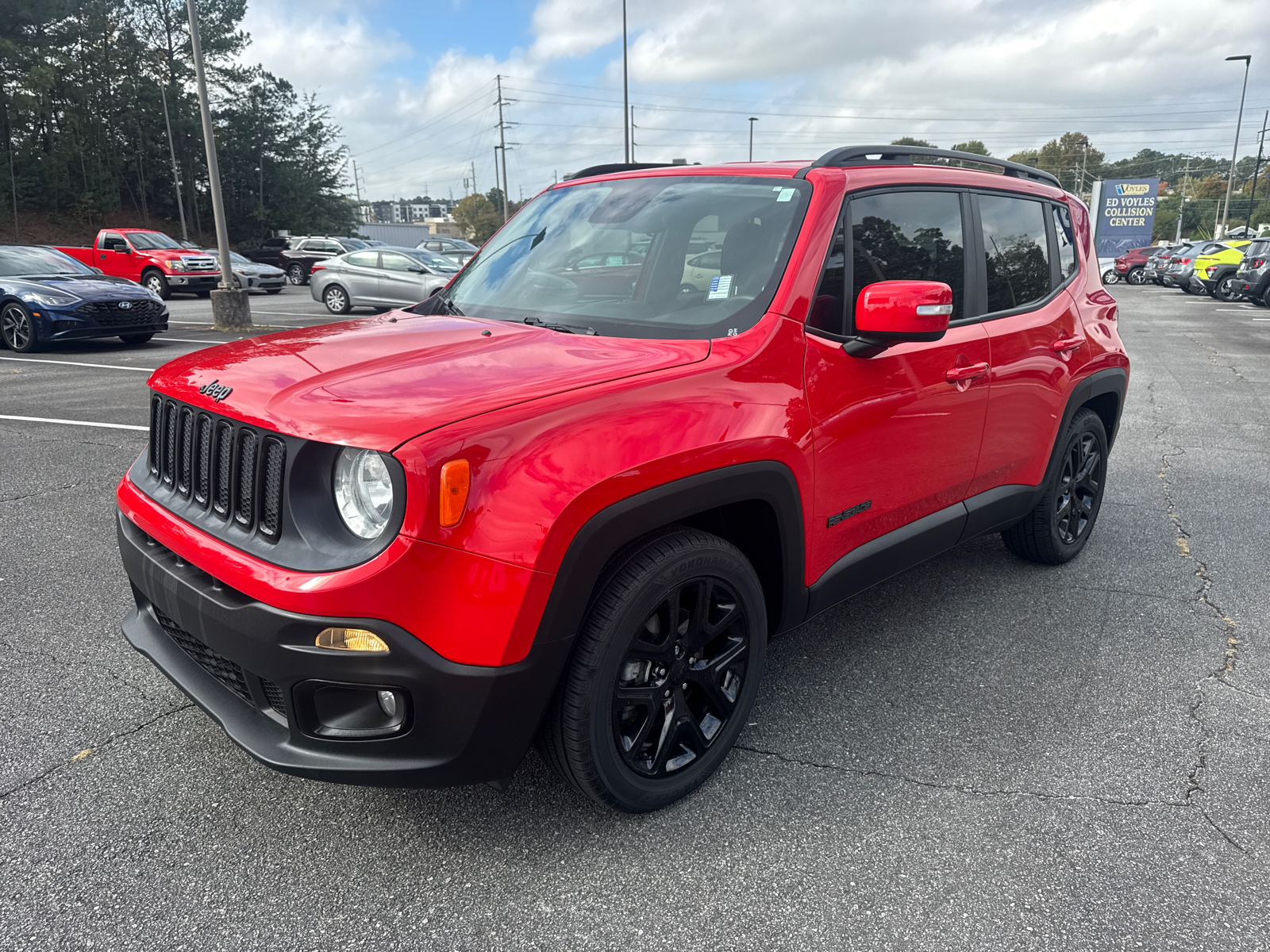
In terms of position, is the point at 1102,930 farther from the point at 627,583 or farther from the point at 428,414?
the point at 428,414

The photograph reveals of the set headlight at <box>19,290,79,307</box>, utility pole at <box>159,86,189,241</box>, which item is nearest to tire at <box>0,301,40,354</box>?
headlight at <box>19,290,79,307</box>

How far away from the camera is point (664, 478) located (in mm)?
2189

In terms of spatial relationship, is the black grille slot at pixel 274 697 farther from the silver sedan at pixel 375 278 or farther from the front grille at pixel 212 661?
the silver sedan at pixel 375 278

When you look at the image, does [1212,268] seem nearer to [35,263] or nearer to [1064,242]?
[1064,242]

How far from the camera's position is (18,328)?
1154cm

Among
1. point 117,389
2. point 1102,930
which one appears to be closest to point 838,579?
point 1102,930

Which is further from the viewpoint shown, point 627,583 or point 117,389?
point 117,389

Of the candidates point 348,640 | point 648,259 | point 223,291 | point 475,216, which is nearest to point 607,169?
point 648,259

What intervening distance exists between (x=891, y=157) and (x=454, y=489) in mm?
2251

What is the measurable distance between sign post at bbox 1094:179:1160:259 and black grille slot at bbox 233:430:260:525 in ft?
136

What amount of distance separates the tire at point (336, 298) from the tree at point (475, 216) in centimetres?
7620

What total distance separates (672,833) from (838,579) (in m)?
0.98

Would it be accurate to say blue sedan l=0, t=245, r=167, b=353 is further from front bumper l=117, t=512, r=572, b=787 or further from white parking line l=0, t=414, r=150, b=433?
front bumper l=117, t=512, r=572, b=787

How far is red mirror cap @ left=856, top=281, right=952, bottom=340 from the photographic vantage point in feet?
8.28
